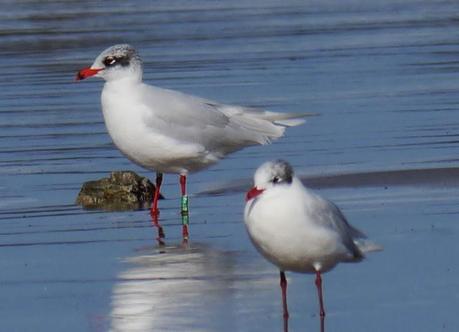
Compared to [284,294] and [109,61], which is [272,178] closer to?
[284,294]

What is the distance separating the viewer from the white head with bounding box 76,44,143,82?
519 inches

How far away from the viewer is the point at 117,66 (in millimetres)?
13203

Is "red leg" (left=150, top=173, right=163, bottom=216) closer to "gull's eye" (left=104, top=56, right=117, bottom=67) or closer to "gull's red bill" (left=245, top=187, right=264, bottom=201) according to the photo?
"gull's eye" (left=104, top=56, right=117, bottom=67)

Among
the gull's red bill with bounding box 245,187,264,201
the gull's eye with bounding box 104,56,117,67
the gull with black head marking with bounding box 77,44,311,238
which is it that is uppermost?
the gull's eye with bounding box 104,56,117,67

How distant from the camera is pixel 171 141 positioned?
42.9ft

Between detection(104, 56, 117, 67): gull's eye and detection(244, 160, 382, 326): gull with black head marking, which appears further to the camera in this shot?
detection(104, 56, 117, 67): gull's eye

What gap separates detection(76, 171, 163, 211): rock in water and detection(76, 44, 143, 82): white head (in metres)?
0.99

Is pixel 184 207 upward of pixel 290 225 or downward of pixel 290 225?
upward

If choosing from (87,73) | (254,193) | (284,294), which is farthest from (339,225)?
(87,73)

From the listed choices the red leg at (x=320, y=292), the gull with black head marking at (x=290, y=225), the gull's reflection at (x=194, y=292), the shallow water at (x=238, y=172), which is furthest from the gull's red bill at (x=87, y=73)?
the red leg at (x=320, y=292)

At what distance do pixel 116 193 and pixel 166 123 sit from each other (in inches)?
37.8

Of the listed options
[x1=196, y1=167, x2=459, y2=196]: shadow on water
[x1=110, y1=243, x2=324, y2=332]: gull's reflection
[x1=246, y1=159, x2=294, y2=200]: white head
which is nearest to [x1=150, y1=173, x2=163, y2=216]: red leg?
[x1=196, y1=167, x2=459, y2=196]: shadow on water

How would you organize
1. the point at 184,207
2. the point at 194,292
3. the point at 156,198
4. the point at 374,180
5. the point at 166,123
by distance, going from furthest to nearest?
the point at 374,180, the point at 156,198, the point at 166,123, the point at 184,207, the point at 194,292

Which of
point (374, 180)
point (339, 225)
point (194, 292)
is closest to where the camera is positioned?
point (339, 225)
